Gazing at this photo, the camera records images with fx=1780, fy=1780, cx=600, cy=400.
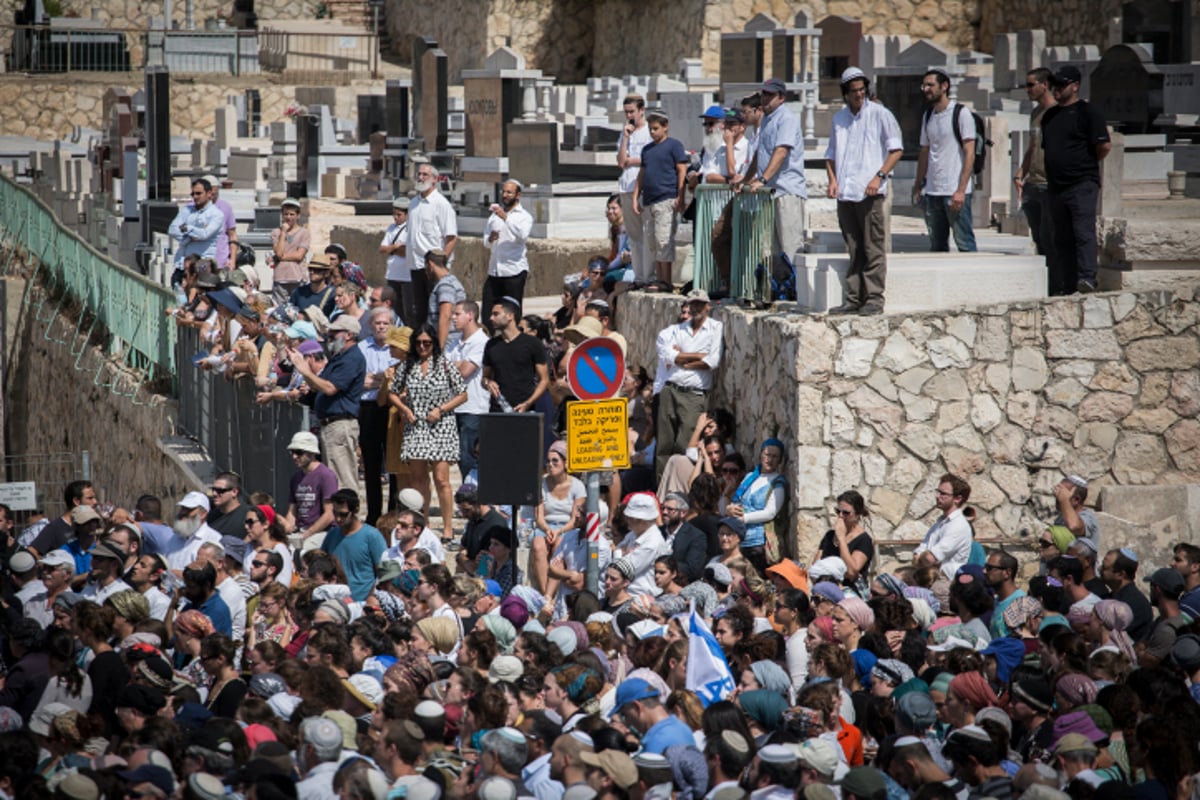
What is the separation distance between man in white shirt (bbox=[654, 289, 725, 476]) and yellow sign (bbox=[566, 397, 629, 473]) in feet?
9.15

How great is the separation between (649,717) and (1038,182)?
6814 millimetres

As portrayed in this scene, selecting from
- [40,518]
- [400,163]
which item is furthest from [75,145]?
[40,518]

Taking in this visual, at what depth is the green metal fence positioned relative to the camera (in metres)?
17.8

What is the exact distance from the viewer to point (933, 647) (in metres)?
8.73

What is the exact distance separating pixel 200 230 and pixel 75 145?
65.2 ft

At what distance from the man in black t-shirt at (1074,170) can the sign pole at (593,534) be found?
13.6 ft

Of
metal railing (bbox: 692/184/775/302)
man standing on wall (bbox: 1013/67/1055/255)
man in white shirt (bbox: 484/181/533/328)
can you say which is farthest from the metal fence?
man standing on wall (bbox: 1013/67/1055/255)

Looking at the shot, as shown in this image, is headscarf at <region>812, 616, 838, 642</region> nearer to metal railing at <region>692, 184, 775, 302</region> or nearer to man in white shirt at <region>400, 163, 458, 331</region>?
metal railing at <region>692, 184, 775, 302</region>

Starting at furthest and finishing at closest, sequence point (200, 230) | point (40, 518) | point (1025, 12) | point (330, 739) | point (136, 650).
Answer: point (1025, 12) < point (200, 230) < point (40, 518) < point (136, 650) < point (330, 739)

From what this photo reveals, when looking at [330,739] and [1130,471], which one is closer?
[330,739]

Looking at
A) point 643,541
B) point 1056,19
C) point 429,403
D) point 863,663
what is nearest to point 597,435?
point 643,541

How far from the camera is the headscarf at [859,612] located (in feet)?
29.7

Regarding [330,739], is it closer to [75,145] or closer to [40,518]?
[40,518]

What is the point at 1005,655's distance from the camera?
862 cm
